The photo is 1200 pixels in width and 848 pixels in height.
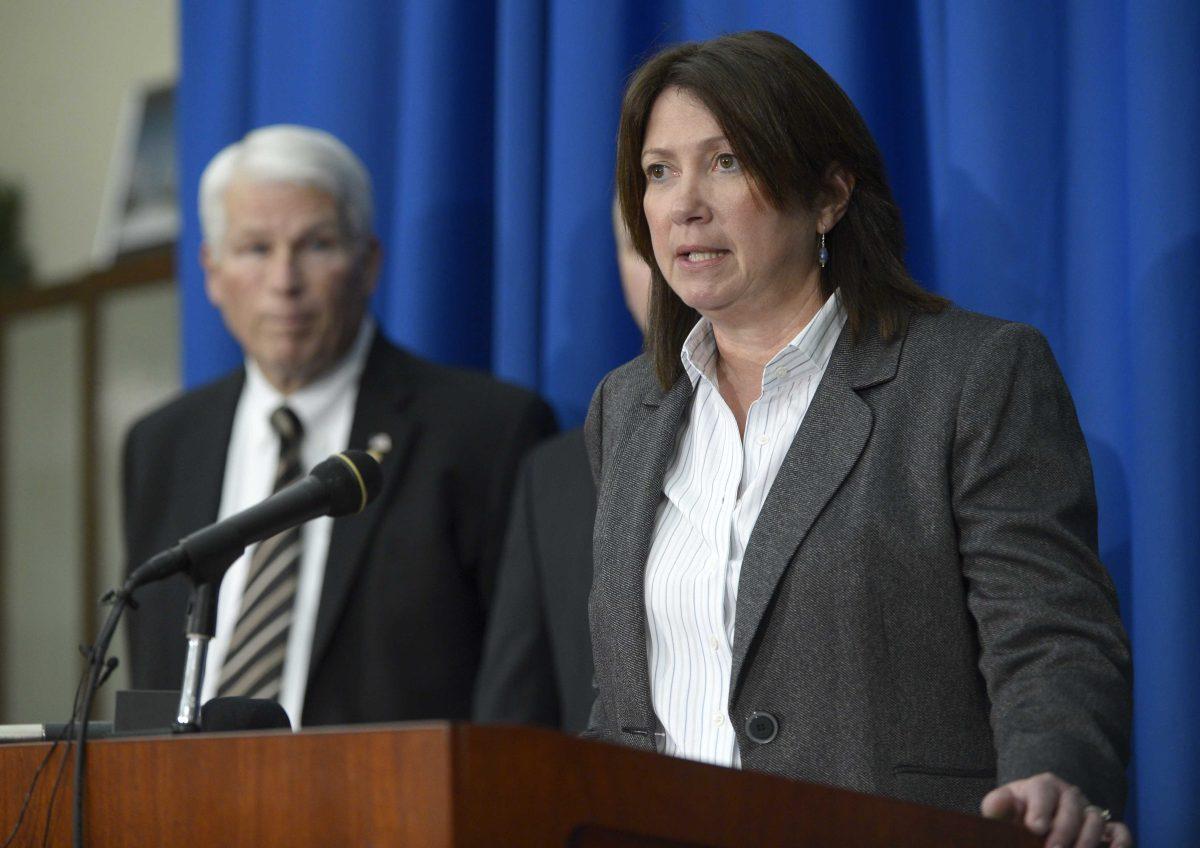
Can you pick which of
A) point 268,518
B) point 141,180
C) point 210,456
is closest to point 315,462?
point 210,456

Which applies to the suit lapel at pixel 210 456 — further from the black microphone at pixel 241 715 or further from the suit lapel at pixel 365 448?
the black microphone at pixel 241 715

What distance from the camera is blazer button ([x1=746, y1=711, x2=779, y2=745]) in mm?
1685

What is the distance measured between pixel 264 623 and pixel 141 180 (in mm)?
2161

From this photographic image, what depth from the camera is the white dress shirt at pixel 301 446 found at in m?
2.99

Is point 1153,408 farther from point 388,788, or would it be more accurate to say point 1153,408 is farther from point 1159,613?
point 388,788

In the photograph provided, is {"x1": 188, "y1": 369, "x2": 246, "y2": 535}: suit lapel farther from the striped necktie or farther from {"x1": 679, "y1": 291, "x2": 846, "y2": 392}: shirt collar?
{"x1": 679, "y1": 291, "x2": 846, "y2": 392}: shirt collar

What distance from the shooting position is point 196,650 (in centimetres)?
156

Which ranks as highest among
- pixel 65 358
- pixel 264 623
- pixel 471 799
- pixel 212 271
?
pixel 212 271

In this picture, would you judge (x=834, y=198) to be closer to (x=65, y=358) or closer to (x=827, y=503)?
(x=827, y=503)

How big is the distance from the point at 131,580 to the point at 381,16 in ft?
7.58

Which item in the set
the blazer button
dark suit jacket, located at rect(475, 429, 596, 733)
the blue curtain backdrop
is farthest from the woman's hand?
dark suit jacket, located at rect(475, 429, 596, 733)

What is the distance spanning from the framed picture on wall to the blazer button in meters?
3.29

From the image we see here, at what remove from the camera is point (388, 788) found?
1087mm

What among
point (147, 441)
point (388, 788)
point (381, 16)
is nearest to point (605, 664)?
point (388, 788)
